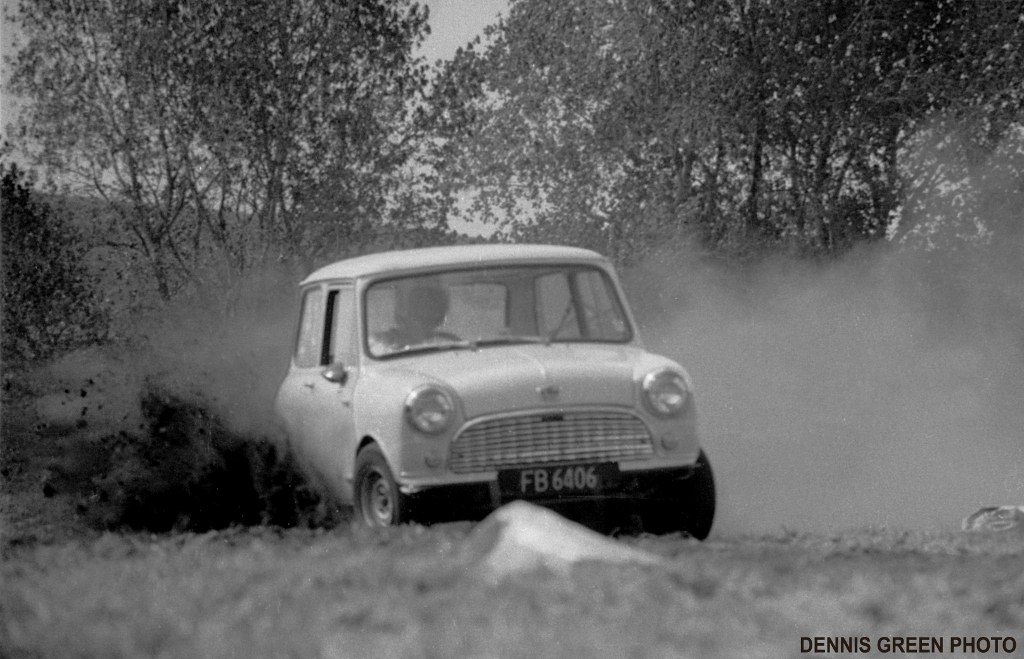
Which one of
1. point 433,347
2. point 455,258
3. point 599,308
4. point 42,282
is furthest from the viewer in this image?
point 42,282

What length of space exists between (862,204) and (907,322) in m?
2.19

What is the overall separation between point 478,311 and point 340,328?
3.15 ft

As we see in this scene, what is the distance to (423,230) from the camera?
2698 cm

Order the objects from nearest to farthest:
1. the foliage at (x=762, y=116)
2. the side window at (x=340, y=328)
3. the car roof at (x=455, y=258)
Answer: the car roof at (x=455, y=258) < the side window at (x=340, y=328) < the foliage at (x=762, y=116)

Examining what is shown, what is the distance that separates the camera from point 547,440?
398 inches

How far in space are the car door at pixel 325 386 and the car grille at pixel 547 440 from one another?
1025mm

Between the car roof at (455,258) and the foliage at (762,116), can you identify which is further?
the foliage at (762,116)

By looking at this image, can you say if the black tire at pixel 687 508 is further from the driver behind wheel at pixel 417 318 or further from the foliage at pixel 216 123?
the foliage at pixel 216 123

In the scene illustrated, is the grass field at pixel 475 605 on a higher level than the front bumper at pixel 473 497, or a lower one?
lower

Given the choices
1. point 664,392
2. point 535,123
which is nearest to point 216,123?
point 535,123

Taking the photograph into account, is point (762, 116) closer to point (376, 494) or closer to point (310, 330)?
point (310, 330)

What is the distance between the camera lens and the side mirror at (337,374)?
1105cm

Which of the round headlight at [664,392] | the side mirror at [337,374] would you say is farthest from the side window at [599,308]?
the side mirror at [337,374]

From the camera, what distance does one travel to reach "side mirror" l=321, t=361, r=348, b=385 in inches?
435
